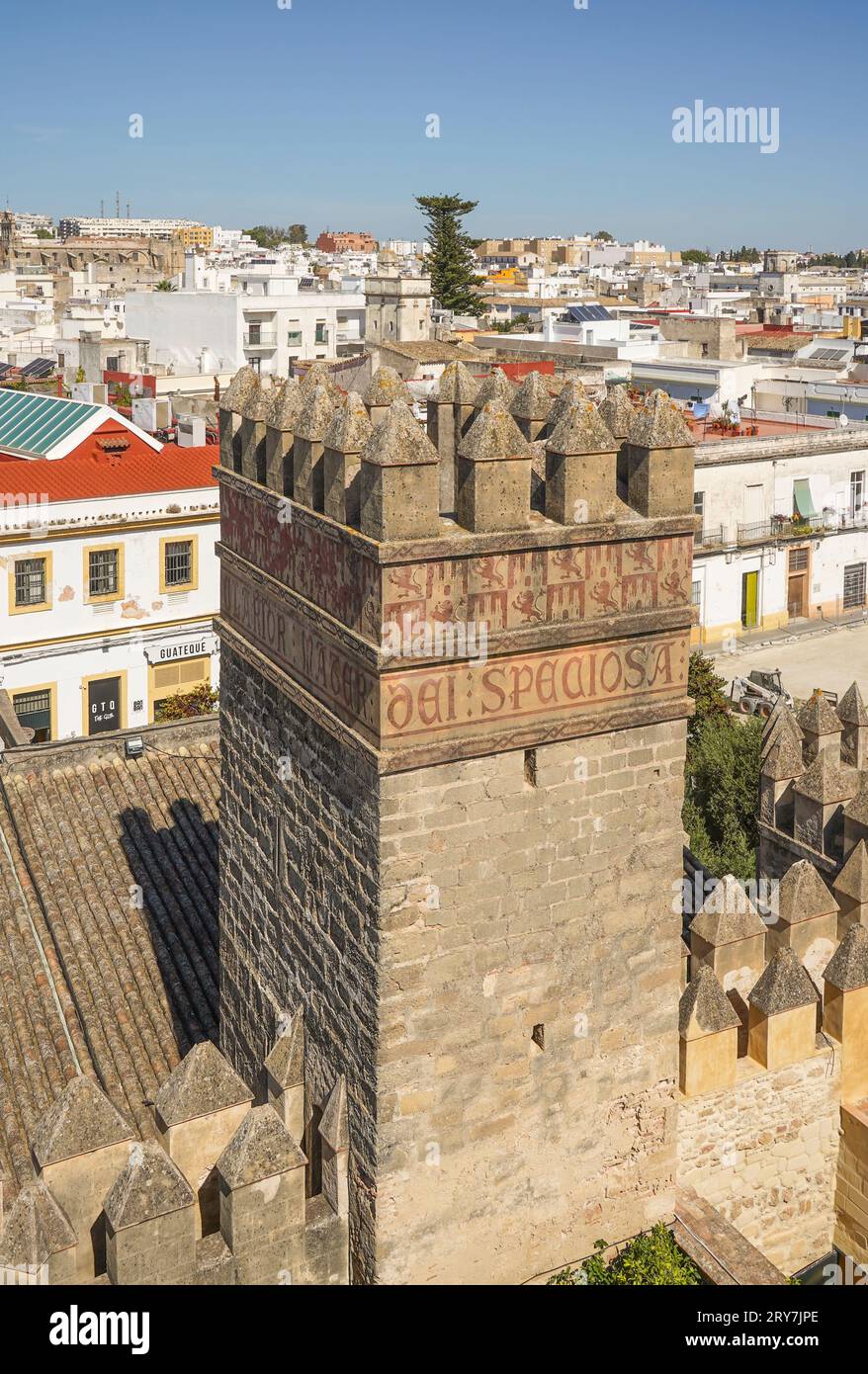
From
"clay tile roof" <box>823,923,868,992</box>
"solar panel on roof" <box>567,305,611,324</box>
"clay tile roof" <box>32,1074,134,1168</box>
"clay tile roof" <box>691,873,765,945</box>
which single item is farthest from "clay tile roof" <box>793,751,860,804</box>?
"solar panel on roof" <box>567,305,611,324</box>

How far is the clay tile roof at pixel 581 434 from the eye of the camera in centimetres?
773

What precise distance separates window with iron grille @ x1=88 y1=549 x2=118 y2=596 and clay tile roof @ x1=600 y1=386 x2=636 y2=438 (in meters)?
23.2

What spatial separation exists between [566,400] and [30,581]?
23.1m

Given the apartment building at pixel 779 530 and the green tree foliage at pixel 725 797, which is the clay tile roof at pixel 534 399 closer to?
the green tree foliage at pixel 725 797

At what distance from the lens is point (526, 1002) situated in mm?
8320

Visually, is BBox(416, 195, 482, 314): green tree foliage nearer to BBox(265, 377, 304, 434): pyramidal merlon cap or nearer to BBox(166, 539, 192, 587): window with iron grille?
BBox(166, 539, 192, 587): window with iron grille

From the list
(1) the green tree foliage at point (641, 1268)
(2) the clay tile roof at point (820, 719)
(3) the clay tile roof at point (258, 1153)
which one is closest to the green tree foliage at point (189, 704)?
(2) the clay tile roof at point (820, 719)

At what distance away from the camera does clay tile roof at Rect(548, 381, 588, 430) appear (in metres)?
7.82

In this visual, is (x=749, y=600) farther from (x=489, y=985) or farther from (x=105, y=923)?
(x=489, y=985)

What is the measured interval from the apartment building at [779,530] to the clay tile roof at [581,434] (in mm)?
34342

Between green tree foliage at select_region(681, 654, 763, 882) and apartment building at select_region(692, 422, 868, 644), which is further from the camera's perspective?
apartment building at select_region(692, 422, 868, 644)

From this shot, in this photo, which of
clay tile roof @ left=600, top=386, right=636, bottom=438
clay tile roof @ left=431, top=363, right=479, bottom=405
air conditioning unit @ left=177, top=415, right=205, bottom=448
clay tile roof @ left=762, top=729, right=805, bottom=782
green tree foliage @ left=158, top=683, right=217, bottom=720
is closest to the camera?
clay tile roof @ left=600, top=386, right=636, bottom=438
